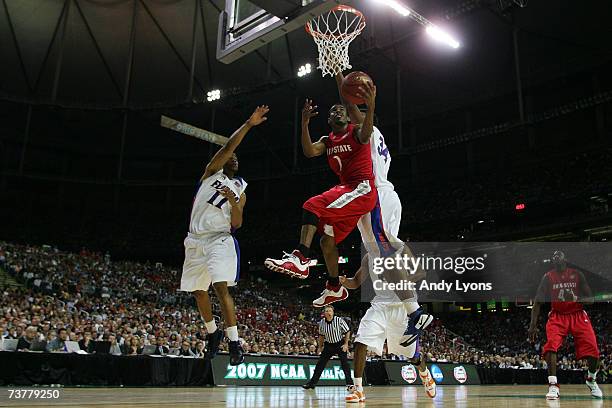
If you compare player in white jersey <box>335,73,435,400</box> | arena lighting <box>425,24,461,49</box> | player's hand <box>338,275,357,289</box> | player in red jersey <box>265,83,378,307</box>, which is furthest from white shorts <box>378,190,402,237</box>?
arena lighting <box>425,24,461,49</box>

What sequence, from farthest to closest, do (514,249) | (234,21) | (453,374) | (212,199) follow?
(514,249) → (453,374) → (234,21) → (212,199)

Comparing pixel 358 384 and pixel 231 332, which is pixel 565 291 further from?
pixel 231 332

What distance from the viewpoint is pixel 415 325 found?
5.59 meters

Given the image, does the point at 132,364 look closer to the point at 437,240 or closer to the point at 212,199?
the point at 212,199

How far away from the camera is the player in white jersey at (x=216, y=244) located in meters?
5.79

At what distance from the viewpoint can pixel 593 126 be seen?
27359 mm

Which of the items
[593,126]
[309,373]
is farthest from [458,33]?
[309,373]

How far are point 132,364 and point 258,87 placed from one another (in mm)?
17166

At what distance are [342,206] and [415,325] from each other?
5.30 feet

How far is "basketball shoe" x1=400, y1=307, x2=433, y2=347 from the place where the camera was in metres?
5.52

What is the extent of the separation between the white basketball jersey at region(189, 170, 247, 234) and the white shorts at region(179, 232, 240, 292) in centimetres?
9

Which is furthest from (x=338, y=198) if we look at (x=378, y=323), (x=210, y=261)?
(x=210, y=261)

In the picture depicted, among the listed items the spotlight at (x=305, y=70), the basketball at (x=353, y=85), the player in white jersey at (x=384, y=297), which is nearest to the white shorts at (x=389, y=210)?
the player in white jersey at (x=384, y=297)

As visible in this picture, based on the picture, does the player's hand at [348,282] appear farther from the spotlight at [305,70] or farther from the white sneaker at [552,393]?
the spotlight at [305,70]
